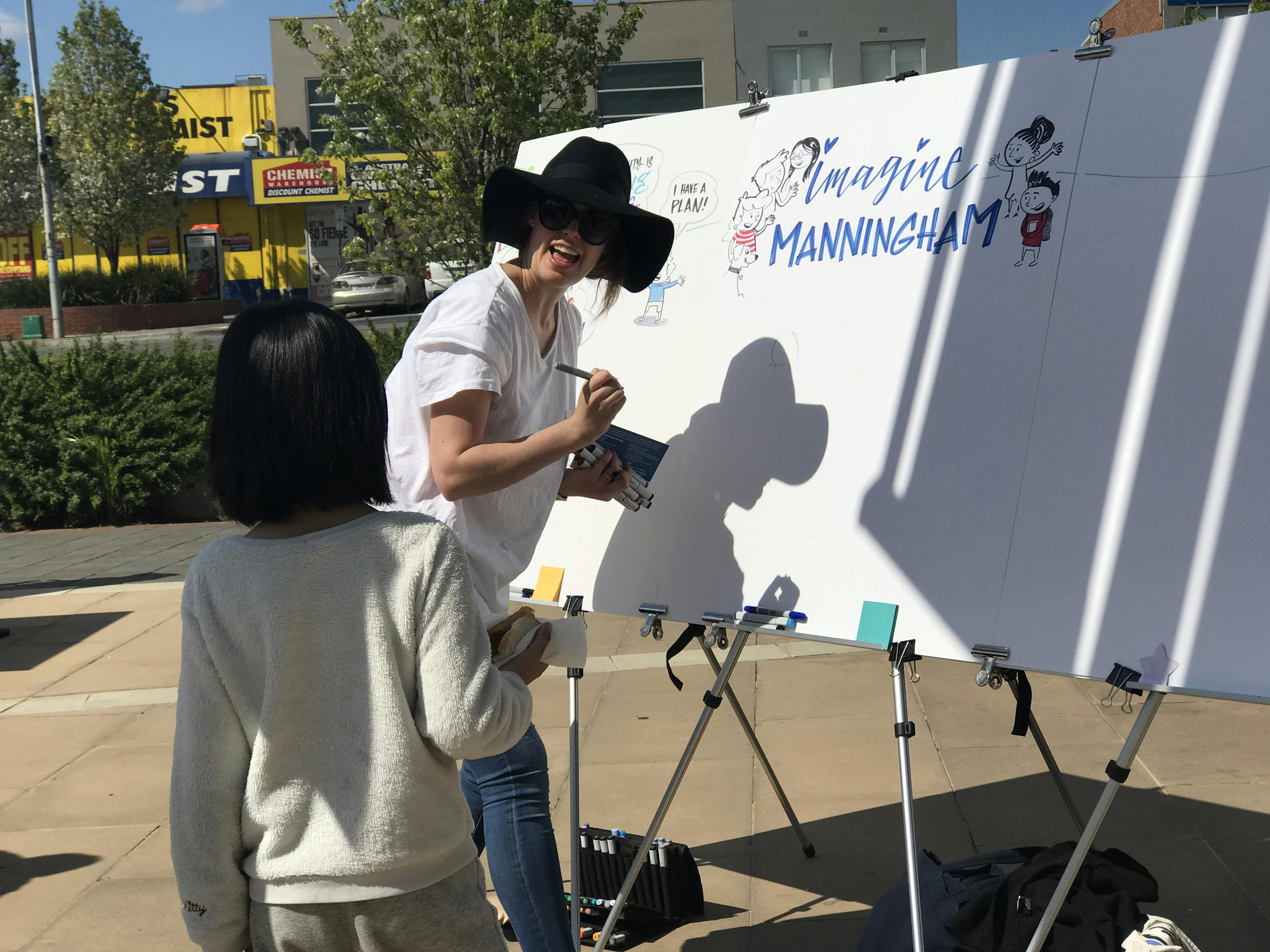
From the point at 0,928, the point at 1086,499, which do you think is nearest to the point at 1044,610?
the point at 1086,499

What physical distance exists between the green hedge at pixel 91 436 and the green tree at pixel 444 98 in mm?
2041

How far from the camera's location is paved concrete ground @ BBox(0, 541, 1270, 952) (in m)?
3.13

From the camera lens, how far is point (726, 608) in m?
2.56

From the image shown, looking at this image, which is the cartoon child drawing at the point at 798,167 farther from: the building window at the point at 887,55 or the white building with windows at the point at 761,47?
the building window at the point at 887,55

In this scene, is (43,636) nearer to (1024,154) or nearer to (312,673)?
(312,673)

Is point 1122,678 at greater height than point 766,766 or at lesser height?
greater

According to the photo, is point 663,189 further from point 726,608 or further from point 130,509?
point 130,509

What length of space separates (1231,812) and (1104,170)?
2.33 meters

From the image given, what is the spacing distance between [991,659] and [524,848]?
0.93 meters

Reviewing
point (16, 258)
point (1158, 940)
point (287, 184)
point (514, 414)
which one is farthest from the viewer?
point (16, 258)

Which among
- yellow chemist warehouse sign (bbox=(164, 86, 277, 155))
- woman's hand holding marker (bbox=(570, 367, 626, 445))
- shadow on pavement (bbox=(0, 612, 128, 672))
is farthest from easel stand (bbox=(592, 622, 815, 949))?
yellow chemist warehouse sign (bbox=(164, 86, 277, 155))

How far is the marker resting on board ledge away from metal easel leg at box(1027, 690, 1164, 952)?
1.21 m

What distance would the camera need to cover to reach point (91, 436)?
31.3ft

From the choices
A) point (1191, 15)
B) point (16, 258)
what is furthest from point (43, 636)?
point (16, 258)
